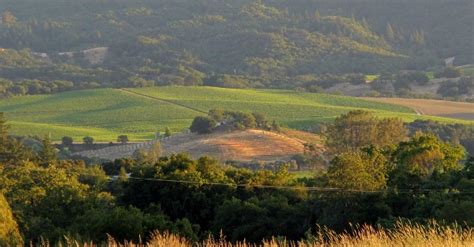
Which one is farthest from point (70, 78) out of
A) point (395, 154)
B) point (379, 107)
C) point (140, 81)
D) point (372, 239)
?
point (372, 239)

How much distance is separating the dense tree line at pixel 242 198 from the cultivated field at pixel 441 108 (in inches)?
2226

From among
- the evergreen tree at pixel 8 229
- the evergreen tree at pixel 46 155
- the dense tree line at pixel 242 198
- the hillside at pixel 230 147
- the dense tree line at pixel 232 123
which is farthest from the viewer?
the dense tree line at pixel 232 123

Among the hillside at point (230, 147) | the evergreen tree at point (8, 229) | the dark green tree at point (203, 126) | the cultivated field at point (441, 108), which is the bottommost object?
the hillside at point (230, 147)

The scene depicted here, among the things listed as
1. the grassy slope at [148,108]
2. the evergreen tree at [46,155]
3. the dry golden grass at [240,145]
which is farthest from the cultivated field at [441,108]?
the evergreen tree at [46,155]

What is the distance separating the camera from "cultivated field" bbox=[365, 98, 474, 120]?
99.7 meters

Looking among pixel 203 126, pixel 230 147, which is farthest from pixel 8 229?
pixel 203 126

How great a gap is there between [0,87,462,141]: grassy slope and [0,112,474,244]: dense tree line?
5103cm

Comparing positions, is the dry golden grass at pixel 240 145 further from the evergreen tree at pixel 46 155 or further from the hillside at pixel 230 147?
the evergreen tree at pixel 46 155

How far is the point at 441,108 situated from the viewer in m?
104

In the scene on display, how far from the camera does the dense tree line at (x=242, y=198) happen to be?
2814 cm

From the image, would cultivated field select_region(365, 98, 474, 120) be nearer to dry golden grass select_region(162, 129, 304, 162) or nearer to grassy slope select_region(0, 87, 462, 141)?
grassy slope select_region(0, 87, 462, 141)

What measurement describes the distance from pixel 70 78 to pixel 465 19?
7747 centimetres

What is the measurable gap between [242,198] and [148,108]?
71803mm

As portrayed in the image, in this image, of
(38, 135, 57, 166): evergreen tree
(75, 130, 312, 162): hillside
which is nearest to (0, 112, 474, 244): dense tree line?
(38, 135, 57, 166): evergreen tree
